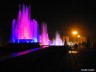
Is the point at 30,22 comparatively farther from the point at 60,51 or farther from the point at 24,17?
the point at 60,51

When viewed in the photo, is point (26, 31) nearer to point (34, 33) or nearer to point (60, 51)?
point (34, 33)

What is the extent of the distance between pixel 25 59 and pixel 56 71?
2666 millimetres

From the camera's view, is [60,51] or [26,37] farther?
[26,37]

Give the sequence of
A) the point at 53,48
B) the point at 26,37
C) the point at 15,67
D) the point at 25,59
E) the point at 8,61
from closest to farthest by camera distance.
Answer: the point at 8,61 → the point at 15,67 → the point at 25,59 → the point at 53,48 → the point at 26,37

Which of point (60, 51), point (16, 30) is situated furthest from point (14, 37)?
point (60, 51)

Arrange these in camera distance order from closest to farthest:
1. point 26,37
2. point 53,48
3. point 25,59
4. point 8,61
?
point 8,61 → point 25,59 → point 53,48 → point 26,37

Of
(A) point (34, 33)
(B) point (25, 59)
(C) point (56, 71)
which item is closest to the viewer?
(C) point (56, 71)

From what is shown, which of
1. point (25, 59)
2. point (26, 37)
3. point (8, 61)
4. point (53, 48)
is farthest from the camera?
point (26, 37)

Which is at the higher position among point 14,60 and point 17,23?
point 17,23

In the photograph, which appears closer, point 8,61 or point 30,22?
point 8,61

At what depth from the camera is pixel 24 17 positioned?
168 feet

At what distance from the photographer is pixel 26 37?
158 ft

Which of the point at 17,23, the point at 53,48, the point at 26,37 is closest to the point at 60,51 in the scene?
the point at 53,48

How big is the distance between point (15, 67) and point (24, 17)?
37.7m
